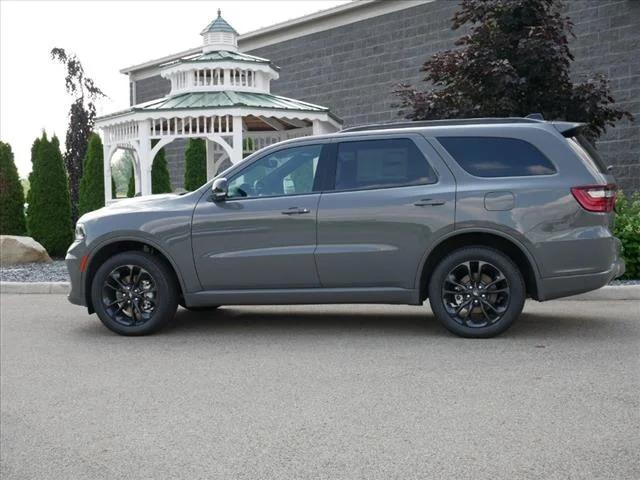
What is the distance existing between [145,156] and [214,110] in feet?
5.36

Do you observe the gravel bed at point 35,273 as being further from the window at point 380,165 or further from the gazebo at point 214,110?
the window at point 380,165

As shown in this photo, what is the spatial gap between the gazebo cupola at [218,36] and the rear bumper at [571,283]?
11581 millimetres

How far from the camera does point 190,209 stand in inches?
327

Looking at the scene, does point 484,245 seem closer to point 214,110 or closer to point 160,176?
point 214,110

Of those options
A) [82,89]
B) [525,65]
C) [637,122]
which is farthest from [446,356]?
[82,89]

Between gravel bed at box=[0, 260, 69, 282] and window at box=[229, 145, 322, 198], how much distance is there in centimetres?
649

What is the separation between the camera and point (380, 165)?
809cm

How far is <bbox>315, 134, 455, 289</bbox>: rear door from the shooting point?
7.73m

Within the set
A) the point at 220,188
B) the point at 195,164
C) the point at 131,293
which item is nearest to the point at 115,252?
the point at 131,293

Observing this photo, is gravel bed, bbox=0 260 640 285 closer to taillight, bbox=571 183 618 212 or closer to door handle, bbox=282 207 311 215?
door handle, bbox=282 207 311 215

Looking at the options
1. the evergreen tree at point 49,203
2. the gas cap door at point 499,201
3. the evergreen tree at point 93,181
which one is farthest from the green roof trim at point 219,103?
the gas cap door at point 499,201

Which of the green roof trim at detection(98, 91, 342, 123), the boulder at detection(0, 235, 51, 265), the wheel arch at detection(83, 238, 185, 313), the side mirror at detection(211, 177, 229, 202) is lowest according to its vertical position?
the boulder at detection(0, 235, 51, 265)

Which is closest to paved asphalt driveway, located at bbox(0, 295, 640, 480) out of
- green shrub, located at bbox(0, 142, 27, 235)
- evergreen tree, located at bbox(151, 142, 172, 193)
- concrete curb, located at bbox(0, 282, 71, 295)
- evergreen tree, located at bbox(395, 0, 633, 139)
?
concrete curb, located at bbox(0, 282, 71, 295)

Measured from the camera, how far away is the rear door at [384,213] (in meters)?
7.73
